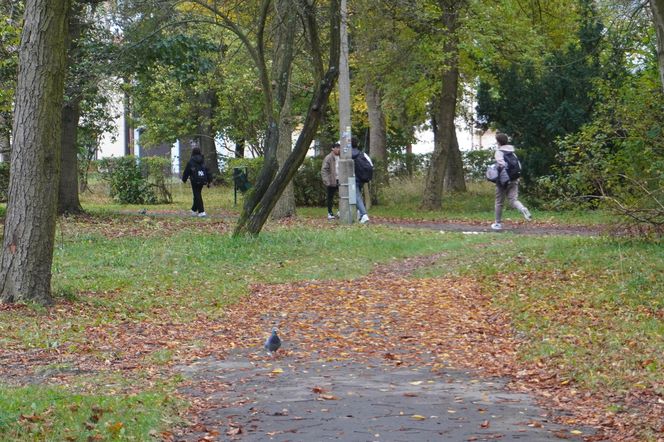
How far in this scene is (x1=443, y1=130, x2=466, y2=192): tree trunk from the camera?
118ft

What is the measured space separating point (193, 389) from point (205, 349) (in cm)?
177

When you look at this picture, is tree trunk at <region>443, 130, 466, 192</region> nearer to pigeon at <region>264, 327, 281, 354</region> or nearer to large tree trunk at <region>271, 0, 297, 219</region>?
large tree trunk at <region>271, 0, 297, 219</region>

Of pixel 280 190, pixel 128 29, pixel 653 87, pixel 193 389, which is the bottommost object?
pixel 193 389

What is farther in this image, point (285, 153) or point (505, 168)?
point (285, 153)

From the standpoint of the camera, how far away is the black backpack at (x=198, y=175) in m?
27.5

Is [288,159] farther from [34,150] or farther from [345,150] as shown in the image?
[34,150]

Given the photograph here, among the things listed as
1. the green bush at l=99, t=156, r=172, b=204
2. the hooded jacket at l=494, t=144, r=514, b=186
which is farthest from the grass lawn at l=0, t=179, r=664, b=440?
the green bush at l=99, t=156, r=172, b=204

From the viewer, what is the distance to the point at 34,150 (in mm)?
11117

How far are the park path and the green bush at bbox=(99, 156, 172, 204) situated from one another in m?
23.0

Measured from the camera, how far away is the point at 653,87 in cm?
1611

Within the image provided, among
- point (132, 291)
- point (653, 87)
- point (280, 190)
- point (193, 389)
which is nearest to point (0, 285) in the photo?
point (132, 291)

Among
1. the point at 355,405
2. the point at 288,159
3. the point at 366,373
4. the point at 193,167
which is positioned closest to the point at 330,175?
the point at 193,167

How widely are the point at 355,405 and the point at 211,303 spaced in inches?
213

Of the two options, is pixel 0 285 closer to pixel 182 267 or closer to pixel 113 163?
pixel 182 267
